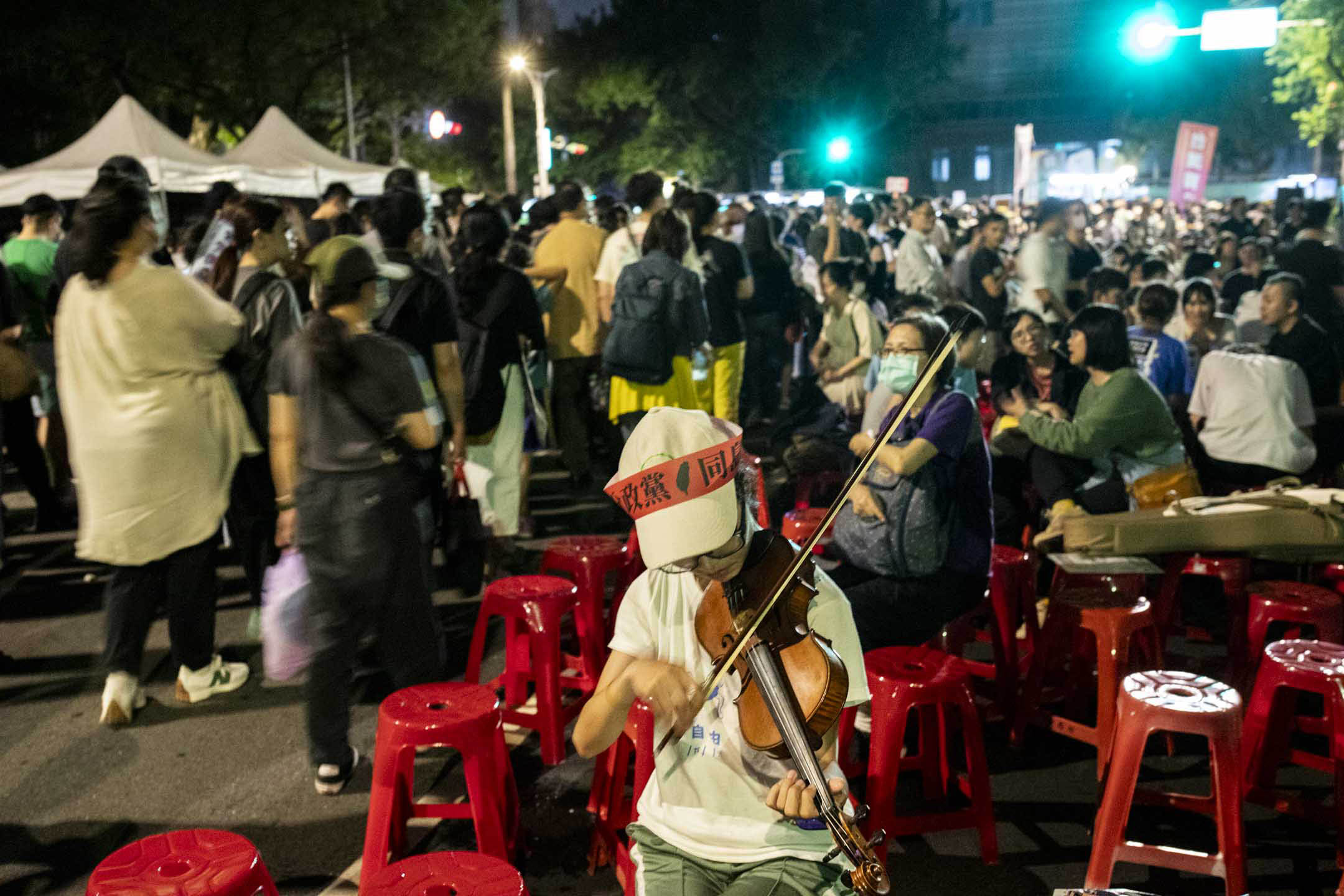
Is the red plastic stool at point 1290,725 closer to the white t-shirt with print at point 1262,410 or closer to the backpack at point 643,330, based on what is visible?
the white t-shirt with print at point 1262,410

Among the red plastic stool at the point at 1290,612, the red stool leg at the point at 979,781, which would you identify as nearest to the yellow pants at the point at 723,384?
the red plastic stool at the point at 1290,612

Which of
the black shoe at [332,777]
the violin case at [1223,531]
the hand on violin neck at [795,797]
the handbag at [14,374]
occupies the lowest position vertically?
the black shoe at [332,777]

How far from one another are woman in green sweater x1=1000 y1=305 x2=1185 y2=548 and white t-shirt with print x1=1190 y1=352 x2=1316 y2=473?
0.65m

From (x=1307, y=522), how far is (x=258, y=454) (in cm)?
464

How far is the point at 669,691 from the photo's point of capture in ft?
6.72

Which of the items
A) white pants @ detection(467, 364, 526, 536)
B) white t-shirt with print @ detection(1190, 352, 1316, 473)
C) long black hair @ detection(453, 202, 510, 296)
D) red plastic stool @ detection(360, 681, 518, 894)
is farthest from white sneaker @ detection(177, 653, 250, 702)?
white t-shirt with print @ detection(1190, 352, 1316, 473)

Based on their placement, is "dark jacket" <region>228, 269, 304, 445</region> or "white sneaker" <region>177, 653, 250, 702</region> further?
"dark jacket" <region>228, 269, 304, 445</region>

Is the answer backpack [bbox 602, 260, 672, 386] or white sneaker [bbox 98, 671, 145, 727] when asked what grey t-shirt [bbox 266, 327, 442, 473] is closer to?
white sneaker [bbox 98, 671, 145, 727]

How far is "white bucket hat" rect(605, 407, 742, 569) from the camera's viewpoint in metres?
2.00

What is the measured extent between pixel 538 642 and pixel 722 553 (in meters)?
2.20

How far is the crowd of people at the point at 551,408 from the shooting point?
3711 mm

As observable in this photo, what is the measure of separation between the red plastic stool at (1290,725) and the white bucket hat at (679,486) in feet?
8.10

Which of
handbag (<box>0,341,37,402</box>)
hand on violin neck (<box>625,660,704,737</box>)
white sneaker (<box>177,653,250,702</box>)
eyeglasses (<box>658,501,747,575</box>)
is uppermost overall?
handbag (<box>0,341,37,402</box>)

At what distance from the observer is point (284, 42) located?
23.2 metres
